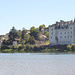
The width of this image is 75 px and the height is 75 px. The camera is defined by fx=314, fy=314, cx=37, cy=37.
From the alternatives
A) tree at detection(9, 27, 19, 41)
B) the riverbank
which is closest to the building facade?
the riverbank

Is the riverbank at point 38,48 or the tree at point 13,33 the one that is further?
the tree at point 13,33

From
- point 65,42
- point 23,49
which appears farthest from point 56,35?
point 23,49

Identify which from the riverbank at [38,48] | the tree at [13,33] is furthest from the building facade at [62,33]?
the tree at [13,33]

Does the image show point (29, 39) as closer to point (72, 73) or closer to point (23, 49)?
point (23, 49)

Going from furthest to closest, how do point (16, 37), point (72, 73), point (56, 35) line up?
point (16, 37), point (56, 35), point (72, 73)

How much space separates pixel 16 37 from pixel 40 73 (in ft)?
327

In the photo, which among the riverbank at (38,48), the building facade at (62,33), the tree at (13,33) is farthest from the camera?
the tree at (13,33)

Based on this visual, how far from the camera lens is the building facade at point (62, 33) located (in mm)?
112800

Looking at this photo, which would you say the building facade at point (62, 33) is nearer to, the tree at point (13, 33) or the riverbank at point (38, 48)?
the riverbank at point (38, 48)

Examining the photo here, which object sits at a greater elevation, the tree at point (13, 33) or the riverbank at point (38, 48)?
the tree at point (13, 33)

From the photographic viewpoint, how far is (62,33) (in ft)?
383

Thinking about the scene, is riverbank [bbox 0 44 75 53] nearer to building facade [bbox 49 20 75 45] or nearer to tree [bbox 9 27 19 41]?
building facade [bbox 49 20 75 45]

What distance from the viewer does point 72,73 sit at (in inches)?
1469

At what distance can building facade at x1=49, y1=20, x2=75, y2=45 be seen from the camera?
112800mm
